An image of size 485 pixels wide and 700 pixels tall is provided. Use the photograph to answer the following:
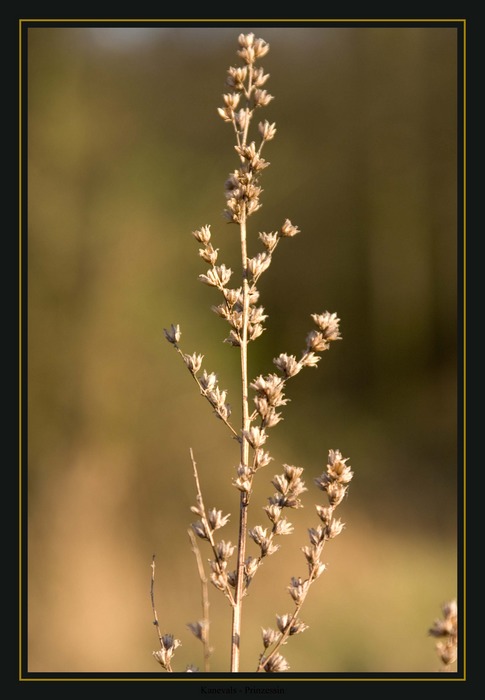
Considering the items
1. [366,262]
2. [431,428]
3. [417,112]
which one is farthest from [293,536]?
[417,112]

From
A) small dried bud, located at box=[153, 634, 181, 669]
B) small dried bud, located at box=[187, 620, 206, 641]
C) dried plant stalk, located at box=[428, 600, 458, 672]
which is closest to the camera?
dried plant stalk, located at box=[428, 600, 458, 672]

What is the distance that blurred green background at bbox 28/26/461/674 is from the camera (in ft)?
18.0

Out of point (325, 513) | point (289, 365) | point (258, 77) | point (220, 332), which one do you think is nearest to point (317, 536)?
point (325, 513)

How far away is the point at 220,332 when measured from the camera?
20.4 ft

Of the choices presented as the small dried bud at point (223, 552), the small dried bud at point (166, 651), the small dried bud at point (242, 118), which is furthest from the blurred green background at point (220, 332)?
the small dried bud at point (242, 118)

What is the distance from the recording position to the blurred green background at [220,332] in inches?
216

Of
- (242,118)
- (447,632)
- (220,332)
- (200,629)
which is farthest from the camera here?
(220,332)

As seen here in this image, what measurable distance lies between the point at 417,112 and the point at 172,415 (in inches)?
159

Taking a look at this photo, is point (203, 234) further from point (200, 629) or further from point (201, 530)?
point (200, 629)

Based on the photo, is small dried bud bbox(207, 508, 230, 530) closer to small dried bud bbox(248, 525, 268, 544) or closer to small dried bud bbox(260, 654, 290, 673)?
small dried bud bbox(248, 525, 268, 544)

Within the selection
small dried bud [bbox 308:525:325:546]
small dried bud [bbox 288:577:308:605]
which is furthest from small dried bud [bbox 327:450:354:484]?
small dried bud [bbox 288:577:308:605]

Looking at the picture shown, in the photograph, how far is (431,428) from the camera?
6.87 metres

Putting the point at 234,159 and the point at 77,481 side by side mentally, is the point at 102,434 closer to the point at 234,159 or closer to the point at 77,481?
the point at 77,481

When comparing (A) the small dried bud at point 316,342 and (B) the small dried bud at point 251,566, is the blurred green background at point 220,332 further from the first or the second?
(A) the small dried bud at point 316,342
